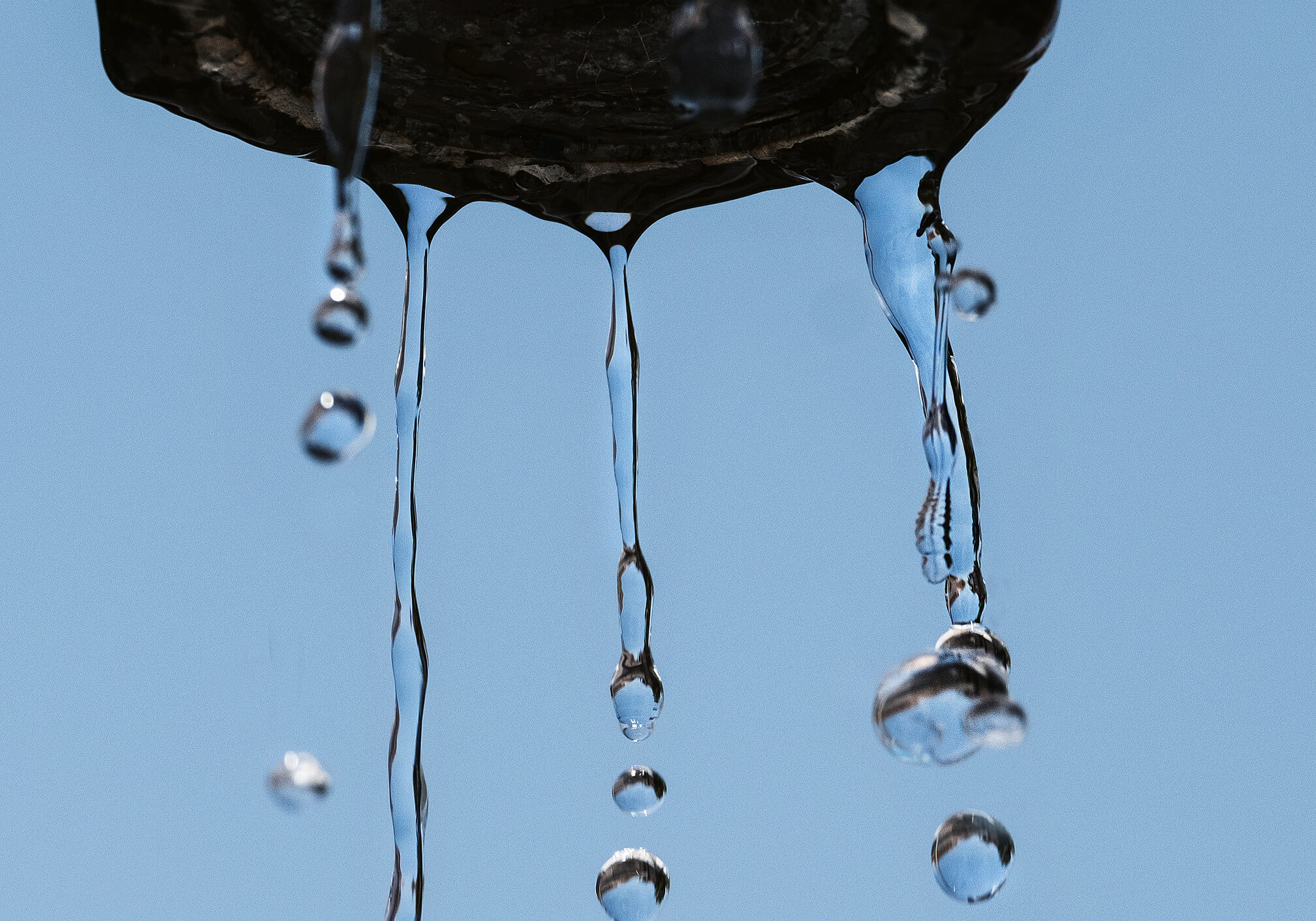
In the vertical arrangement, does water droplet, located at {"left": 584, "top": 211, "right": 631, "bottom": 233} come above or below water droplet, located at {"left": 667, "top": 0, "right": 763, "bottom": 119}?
above

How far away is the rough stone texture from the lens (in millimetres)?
2387

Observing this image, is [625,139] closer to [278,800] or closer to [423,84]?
[423,84]

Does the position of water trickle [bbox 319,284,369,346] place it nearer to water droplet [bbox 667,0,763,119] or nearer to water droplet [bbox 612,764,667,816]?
water droplet [bbox 667,0,763,119]

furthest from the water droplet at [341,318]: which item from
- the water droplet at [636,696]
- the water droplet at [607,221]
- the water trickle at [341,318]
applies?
the water droplet at [636,696]

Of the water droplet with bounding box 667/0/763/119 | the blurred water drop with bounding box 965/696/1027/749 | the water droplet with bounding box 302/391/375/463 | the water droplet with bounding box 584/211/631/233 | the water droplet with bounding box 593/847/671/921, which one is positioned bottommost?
the water droplet with bounding box 593/847/671/921

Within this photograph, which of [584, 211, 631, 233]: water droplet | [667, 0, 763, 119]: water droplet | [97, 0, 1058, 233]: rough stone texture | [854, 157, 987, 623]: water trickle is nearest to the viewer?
[667, 0, 763, 119]: water droplet

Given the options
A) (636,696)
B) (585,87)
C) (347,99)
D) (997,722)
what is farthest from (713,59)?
(636,696)

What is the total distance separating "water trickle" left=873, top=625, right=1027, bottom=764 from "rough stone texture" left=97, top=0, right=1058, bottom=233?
37.2 inches

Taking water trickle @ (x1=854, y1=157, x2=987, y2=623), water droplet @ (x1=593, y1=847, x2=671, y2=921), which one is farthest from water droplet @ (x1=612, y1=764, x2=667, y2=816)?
water trickle @ (x1=854, y1=157, x2=987, y2=623)

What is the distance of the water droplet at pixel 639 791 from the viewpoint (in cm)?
377

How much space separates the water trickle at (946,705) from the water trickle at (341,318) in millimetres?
1187

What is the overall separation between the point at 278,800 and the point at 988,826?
5.08 feet

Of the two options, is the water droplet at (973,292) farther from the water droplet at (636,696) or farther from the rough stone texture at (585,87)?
the water droplet at (636,696)

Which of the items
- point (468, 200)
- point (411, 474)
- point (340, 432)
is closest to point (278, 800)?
point (411, 474)
